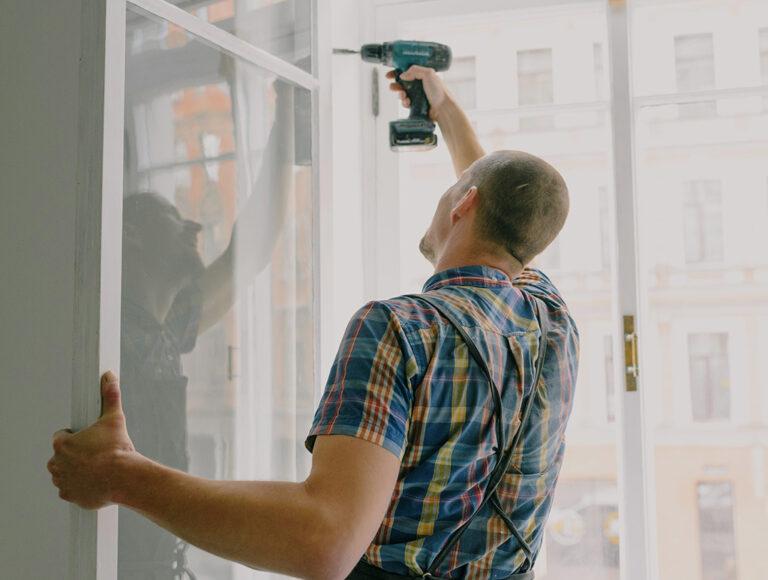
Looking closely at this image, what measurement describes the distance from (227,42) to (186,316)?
21.2 inches

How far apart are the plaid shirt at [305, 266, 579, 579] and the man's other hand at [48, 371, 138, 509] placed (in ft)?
0.85

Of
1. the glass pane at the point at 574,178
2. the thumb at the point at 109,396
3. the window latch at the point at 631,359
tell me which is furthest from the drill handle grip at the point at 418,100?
the thumb at the point at 109,396

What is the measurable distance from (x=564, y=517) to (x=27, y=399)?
4.86ft

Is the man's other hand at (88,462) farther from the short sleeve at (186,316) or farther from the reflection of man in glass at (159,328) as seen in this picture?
the short sleeve at (186,316)

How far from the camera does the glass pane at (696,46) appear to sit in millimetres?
2170

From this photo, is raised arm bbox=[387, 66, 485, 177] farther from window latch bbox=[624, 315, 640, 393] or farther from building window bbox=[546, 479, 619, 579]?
building window bbox=[546, 479, 619, 579]

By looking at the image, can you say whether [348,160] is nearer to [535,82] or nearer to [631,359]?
[535,82]

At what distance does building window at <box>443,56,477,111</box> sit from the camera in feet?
7.87

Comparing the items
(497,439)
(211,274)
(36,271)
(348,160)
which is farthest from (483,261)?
(348,160)

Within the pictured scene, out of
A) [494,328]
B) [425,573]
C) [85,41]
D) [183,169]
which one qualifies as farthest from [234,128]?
[425,573]

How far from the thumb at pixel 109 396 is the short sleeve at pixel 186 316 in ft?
0.89

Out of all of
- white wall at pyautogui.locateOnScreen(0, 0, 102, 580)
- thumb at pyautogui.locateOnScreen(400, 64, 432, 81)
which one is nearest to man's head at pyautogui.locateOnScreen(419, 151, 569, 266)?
thumb at pyautogui.locateOnScreen(400, 64, 432, 81)

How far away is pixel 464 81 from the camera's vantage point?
2406 millimetres

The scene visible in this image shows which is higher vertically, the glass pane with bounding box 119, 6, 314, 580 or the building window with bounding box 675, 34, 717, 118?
the building window with bounding box 675, 34, 717, 118
